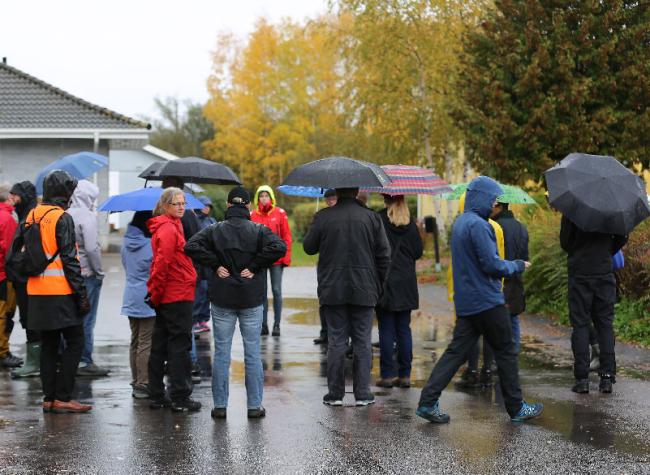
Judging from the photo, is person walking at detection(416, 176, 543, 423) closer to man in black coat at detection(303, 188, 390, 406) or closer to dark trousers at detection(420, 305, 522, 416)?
dark trousers at detection(420, 305, 522, 416)

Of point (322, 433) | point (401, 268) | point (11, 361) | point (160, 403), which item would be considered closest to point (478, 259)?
point (322, 433)

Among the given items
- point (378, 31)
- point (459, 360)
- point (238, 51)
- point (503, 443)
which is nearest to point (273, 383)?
point (459, 360)

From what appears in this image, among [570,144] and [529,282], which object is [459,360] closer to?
[529,282]

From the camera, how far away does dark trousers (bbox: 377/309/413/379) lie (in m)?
9.63

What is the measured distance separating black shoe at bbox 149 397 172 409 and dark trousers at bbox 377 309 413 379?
2.10m

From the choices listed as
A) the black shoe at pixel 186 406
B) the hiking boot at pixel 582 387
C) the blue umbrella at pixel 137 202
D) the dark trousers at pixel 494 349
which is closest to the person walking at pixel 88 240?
the blue umbrella at pixel 137 202

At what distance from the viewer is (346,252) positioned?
28.3ft

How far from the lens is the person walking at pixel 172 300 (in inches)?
330

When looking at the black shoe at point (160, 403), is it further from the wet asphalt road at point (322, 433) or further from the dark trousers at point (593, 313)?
the dark trousers at point (593, 313)

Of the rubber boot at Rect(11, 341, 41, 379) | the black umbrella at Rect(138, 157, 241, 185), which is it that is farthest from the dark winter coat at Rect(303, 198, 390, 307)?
the rubber boot at Rect(11, 341, 41, 379)

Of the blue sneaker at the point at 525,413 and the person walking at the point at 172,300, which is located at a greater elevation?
the person walking at the point at 172,300

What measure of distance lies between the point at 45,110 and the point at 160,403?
21.6 metres

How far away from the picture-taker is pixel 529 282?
51.7ft

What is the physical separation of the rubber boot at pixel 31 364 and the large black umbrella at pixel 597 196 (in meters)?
4.93
